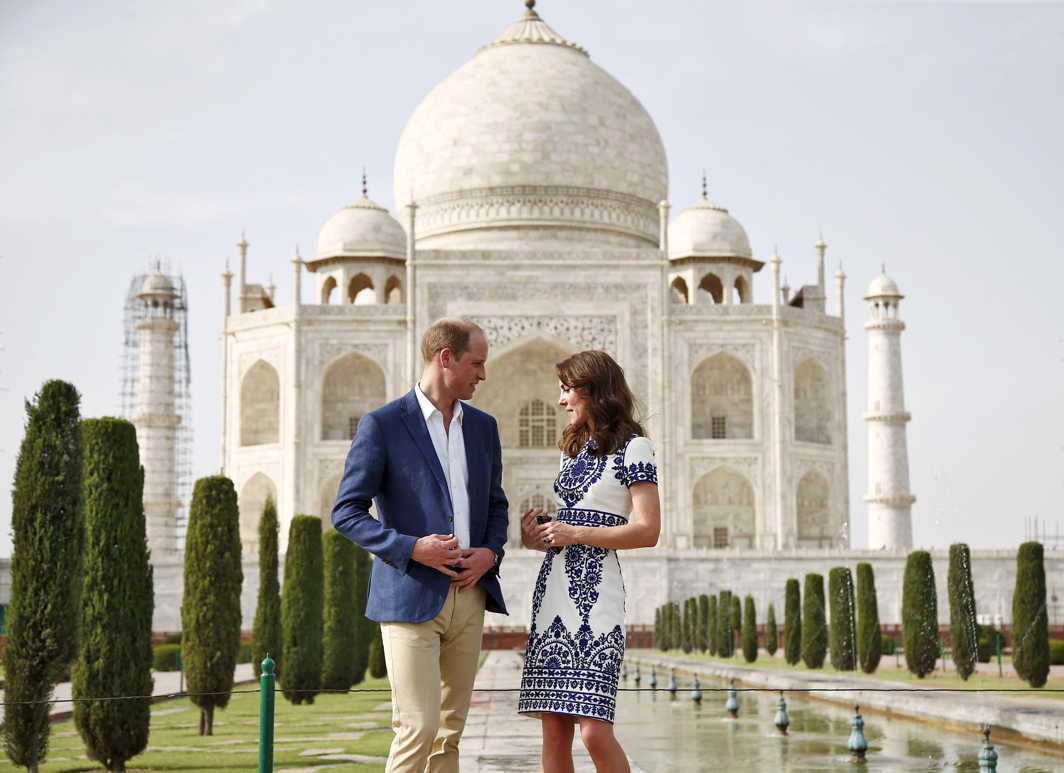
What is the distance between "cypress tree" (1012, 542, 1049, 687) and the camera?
12500mm

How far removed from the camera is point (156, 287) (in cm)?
3369

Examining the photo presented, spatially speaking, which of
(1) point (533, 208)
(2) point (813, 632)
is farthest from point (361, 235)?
(2) point (813, 632)

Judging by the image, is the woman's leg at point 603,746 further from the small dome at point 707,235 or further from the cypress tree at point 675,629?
the small dome at point 707,235

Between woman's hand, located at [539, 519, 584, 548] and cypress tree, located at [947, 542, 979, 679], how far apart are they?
10.2m

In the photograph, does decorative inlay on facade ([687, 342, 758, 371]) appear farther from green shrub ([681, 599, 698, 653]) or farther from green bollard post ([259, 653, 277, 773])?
green bollard post ([259, 653, 277, 773])

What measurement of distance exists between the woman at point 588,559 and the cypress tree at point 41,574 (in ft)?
12.7

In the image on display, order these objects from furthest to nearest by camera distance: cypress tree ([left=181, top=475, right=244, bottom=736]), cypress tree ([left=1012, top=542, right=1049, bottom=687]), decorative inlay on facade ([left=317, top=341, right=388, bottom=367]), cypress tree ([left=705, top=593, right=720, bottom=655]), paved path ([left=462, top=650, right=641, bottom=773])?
1. decorative inlay on facade ([left=317, top=341, right=388, bottom=367])
2. cypress tree ([left=705, top=593, right=720, bottom=655])
3. cypress tree ([left=1012, top=542, right=1049, bottom=687])
4. cypress tree ([left=181, top=475, right=244, bottom=736])
5. paved path ([left=462, top=650, right=641, bottom=773])

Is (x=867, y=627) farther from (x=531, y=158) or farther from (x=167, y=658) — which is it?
(x=531, y=158)

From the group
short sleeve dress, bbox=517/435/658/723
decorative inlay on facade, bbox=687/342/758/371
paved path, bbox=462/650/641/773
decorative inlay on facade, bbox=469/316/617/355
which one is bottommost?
paved path, bbox=462/650/641/773

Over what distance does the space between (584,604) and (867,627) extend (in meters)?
12.2

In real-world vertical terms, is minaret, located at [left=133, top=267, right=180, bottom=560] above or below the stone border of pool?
above

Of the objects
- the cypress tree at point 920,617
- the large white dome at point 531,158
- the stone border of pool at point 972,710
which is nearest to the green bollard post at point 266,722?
the stone border of pool at point 972,710

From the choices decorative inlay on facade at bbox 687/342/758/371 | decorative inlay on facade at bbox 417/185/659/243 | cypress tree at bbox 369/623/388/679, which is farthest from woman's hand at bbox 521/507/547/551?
decorative inlay on facade at bbox 417/185/659/243

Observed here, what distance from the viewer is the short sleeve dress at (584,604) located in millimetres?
3766
